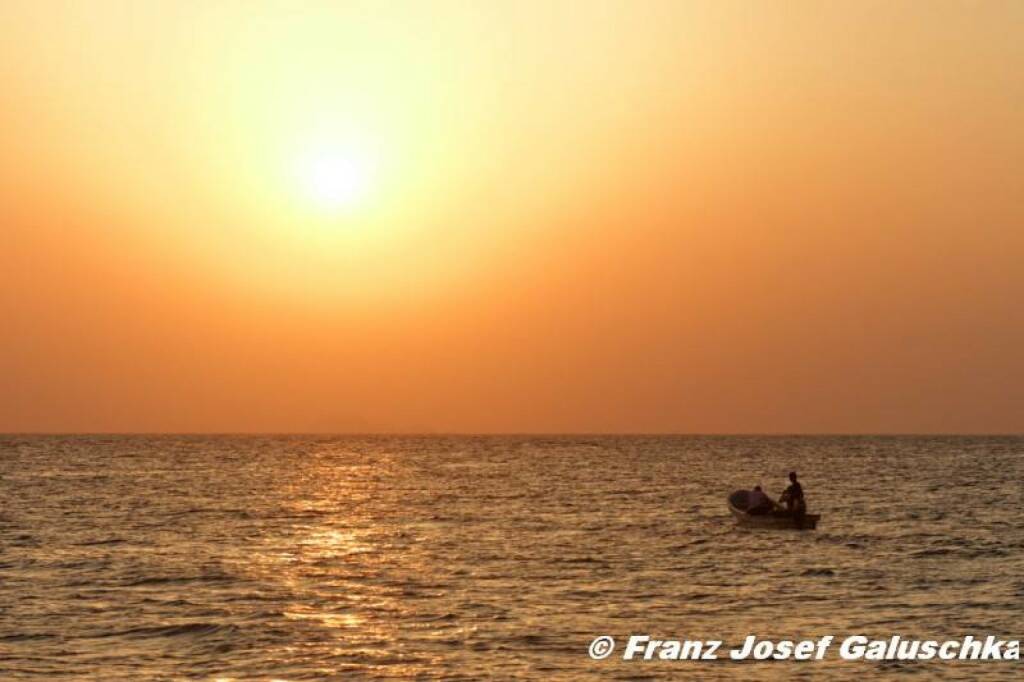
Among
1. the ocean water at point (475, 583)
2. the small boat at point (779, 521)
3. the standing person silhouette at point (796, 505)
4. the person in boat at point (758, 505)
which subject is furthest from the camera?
the person in boat at point (758, 505)

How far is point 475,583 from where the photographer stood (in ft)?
139

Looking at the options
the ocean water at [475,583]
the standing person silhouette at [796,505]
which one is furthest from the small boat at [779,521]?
the ocean water at [475,583]

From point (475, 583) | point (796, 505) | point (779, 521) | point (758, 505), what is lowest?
point (475, 583)

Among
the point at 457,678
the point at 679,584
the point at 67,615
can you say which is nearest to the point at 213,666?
the point at 457,678

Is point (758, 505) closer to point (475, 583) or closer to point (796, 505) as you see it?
point (796, 505)

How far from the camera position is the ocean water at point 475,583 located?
29547mm

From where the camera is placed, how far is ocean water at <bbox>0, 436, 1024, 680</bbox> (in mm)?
29547

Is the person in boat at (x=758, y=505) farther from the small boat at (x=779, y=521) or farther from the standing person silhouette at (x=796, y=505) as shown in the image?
the standing person silhouette at (x=796, y=505)

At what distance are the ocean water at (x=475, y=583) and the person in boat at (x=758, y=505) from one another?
55.1 inches

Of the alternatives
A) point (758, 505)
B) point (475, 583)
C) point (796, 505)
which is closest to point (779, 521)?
point (796, 505)

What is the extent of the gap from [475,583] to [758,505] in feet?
78.7

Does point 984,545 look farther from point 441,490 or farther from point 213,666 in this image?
point 441,490

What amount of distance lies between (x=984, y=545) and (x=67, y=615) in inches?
1558

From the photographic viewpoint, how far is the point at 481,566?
47.4m
